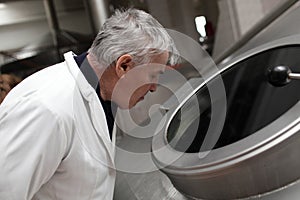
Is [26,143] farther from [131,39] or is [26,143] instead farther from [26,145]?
[131,39]

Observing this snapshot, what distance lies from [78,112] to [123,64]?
136 millimetres

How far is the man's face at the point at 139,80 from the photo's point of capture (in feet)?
2.48

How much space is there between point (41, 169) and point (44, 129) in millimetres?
84

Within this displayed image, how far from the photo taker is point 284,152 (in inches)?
26.5

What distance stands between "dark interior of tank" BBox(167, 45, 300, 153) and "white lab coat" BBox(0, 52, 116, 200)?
0.69ft

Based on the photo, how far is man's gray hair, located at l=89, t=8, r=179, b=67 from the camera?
0.72 meters

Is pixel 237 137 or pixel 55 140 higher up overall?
pixel 55 140

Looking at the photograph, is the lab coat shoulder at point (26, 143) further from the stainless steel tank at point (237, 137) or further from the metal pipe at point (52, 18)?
the metal pipe at point (52, 18)

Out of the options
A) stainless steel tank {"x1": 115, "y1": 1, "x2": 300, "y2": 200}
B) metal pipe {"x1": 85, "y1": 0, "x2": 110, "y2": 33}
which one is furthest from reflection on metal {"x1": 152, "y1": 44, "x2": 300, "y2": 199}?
metal pipe {"x1": 85, "y1": 0, "x2": 110, "y2": 33}

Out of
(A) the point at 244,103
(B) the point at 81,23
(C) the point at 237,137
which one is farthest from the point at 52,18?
(C) the point at 237,137

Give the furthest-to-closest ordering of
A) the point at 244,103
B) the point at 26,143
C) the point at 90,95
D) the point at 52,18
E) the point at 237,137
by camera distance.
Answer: the point at 52,18, the point at 244,103, the point at 237,137, the point at 90,95, the point at 26,143

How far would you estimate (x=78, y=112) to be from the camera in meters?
0.74

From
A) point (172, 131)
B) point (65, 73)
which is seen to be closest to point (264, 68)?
point (172, 131)

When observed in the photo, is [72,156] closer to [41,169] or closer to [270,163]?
[41,169]
